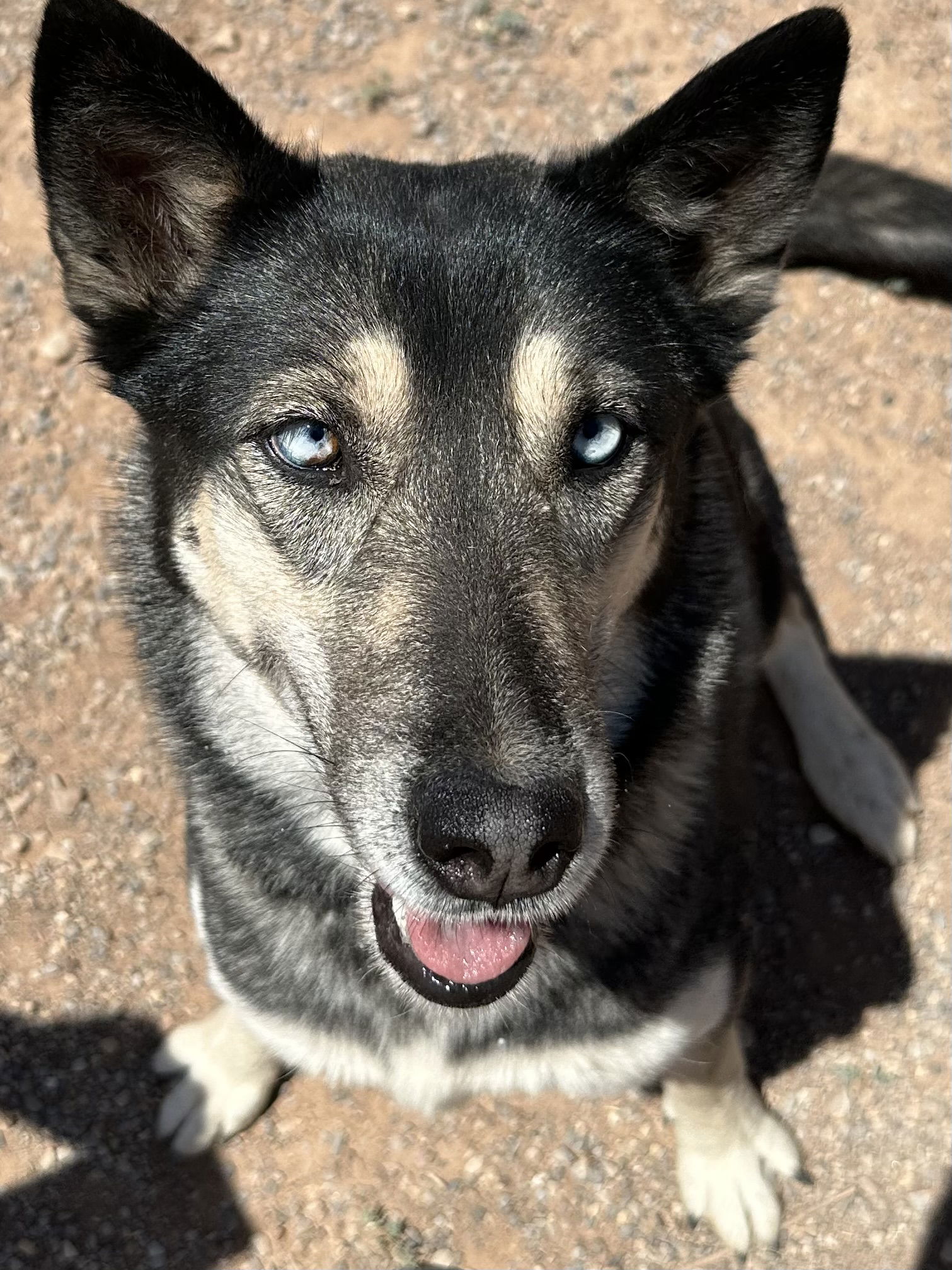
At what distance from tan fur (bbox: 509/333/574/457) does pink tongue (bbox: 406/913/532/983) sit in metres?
1.05

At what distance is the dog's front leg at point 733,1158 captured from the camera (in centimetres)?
368

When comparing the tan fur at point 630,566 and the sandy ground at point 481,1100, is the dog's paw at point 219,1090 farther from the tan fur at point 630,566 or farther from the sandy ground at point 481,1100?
the tan fur at point 630,566

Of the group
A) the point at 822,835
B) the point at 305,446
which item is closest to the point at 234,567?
the point at 305,446

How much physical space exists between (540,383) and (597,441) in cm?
19

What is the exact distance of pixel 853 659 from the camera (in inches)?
185

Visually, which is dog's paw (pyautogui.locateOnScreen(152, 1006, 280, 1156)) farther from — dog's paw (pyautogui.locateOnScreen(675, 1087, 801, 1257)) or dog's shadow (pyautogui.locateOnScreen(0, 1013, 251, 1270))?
dog's paw (pyautogui.locateOnScreen(675, 1087, 801, 1257))

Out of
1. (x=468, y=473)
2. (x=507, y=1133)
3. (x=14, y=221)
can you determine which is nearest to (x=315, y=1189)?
(x=507, y=1133)

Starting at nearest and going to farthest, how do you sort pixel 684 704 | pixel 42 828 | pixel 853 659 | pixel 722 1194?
1. pixel 684 704
2. pixel 722 1194
3. pixel 42 828
4. pixel 853 659

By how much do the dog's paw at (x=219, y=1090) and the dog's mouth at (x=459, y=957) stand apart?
4.81 feet

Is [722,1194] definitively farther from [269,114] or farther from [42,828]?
[269,114]

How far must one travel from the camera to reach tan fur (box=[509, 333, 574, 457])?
7.88 feet

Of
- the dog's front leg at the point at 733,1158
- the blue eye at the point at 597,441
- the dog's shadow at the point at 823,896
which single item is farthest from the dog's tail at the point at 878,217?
the dog's front leg at the point at 733,1158

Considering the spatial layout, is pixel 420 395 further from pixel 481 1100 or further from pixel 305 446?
pixel 481 1100

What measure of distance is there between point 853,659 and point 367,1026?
2.57m
